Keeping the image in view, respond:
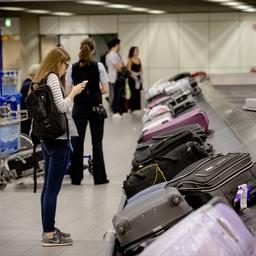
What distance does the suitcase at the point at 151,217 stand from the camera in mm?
3832

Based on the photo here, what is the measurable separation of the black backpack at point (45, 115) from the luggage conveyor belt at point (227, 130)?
97 cm

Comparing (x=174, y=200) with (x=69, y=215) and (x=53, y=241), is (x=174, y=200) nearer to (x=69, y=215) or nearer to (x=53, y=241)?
(x=53, y=241)

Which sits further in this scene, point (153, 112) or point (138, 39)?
point (138, 39)

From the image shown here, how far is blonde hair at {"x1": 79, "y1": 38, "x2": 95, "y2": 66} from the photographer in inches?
349

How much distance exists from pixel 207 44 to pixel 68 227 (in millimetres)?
19955

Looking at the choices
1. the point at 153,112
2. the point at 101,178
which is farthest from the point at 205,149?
the point at 153,112

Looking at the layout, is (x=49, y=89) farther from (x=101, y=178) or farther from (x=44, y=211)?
(x=101, y=178)

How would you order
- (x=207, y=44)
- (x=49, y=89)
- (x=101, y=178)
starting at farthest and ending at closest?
(x=207, y=44) → (x=101, y=178) → (x=49, y=89)

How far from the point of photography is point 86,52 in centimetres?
889

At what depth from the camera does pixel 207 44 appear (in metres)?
26.3

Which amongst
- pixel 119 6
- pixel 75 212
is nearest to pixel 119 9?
pixel 119 6

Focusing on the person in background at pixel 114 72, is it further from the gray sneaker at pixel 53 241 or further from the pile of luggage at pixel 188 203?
the gray sneaker at pixel 53 241

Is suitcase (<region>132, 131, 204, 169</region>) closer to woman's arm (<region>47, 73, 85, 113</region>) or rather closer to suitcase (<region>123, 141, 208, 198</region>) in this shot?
suitcase (<region>123, 141, 208, 198</region>)

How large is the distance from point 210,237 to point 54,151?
3402 mm
